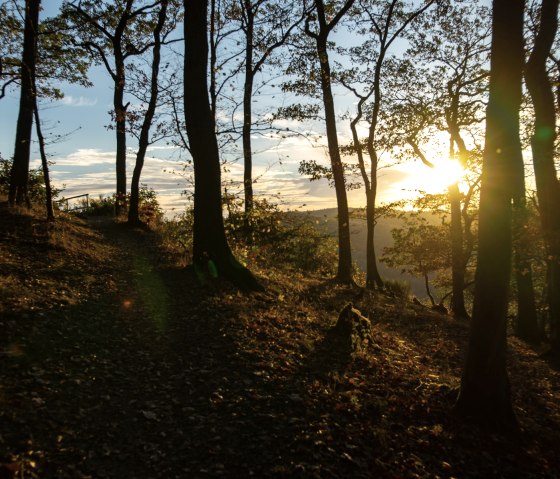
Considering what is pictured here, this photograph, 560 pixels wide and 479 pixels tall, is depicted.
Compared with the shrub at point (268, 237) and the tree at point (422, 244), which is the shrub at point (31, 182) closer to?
the shrub at point (268, 237)

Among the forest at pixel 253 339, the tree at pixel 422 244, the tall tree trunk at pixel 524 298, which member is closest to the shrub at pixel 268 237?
the forest at pixel 253 339

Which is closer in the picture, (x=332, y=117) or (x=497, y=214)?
(x=497, y=214)

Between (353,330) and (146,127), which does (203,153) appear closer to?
(353,330)

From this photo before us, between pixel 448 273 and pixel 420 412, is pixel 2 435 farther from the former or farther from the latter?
pixel 448 273

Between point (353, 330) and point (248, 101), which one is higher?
point (248, 101)

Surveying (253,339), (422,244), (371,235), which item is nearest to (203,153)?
(253,339)

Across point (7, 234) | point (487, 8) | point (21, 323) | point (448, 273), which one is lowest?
point (448, 273)

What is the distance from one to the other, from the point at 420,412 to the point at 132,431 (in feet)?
12.5

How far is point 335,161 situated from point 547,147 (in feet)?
25.2

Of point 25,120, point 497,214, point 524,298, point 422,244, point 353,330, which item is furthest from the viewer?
point 422,244

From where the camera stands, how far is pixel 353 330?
8375mm

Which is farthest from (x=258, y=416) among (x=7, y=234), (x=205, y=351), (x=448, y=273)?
(x=448, y=273)

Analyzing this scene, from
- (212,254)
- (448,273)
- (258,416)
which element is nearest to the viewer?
(258,416)

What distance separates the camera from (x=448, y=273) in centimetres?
3581
